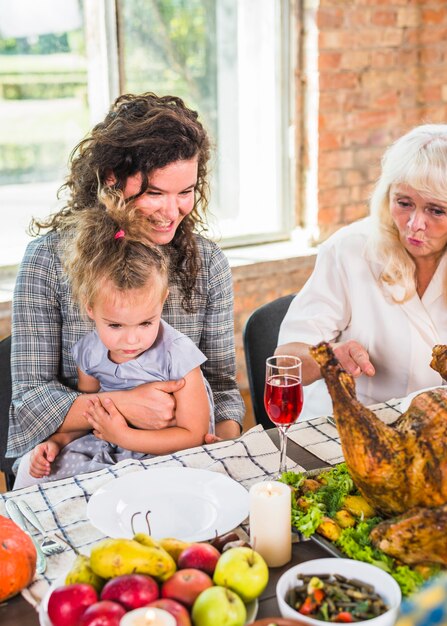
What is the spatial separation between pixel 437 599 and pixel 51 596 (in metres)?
0.59

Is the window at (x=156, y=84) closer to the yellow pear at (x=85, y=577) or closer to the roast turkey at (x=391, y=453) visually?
the roast turkey at (x=391, y=453)

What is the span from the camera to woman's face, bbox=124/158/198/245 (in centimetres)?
200

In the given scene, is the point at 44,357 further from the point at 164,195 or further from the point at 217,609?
the point at 217,609

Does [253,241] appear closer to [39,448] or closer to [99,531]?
[39,448]

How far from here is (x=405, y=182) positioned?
2.22 metres

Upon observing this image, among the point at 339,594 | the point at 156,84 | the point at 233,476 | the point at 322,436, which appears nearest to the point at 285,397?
the point at 233,476

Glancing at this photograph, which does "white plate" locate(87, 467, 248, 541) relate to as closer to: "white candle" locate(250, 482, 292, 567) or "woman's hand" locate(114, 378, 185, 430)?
"white candle" locate(250, 482, 292, 567)

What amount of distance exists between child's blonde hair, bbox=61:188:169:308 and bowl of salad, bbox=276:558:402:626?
2.86ft

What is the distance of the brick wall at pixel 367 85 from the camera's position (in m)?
4.15

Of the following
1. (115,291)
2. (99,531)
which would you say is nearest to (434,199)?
(115,291)

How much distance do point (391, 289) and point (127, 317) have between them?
0.87m

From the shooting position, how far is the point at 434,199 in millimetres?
2166

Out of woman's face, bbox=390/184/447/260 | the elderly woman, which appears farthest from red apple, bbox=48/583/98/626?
woman's face, bbox=390/184/447/260

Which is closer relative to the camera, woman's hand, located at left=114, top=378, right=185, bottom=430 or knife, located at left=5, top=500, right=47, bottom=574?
knife, located at left=5, top=500, right=47, bottom=574
